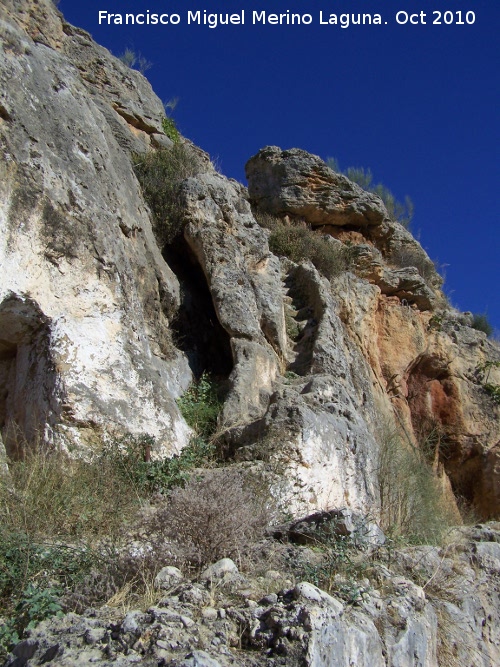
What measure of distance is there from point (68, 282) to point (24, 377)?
1047 millimetres

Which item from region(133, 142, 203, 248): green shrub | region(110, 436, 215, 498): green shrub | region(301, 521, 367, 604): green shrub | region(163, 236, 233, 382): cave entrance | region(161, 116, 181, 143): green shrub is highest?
region(161, 116, 181, 143): green shrub

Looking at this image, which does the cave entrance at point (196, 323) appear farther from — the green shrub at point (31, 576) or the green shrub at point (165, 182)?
the green shrub at point (31, 576)

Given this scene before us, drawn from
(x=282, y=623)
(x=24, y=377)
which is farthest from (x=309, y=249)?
(x=282, y=623)

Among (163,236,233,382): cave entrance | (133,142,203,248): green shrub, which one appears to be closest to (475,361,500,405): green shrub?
(163,236,233,382): cave entrance

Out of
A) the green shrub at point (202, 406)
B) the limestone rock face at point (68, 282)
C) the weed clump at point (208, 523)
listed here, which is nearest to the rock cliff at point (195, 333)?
the limestone rock face at point (68, 282)

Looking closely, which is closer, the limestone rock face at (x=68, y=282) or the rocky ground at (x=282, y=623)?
the rocky ground at (x=282, y=623)

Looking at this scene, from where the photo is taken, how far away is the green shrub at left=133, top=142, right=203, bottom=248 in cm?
973

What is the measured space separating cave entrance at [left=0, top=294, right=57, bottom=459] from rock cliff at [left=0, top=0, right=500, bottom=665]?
0.07 feet

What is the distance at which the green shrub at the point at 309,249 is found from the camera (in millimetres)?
12805

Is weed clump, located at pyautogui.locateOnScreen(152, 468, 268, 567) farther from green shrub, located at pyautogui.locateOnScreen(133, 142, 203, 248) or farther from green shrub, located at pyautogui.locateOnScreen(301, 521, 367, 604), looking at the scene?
green shrub, located at pyautogui.locateOnScreen(133, 142, 203, 248)

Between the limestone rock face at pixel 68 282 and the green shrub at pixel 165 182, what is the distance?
1074 millimetres

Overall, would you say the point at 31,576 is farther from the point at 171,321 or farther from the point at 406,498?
the point at 406,498

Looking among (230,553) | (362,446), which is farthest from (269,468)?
(230,553)

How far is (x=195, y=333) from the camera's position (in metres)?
9.32
